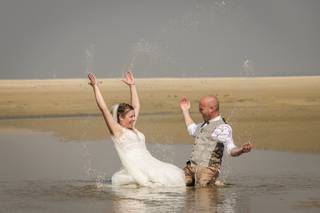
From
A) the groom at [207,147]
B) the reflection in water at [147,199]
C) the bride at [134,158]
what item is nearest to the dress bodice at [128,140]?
the bride at [134,158]

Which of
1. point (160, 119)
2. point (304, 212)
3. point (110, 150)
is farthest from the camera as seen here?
point (160, 119)

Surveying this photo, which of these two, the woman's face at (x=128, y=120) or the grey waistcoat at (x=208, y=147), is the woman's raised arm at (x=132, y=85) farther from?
the grey waistcoat at (x=208, y=147)

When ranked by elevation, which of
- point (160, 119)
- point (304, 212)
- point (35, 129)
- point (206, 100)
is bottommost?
point (304, 212)

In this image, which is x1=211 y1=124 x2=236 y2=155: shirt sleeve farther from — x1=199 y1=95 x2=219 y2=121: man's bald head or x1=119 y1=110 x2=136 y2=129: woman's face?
x1=119 y1=110 x2=136 y2=129: woman's face

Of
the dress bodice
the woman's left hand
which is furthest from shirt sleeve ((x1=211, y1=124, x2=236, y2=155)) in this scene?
the woman's left hand

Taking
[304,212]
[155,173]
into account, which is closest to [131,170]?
[155,173]

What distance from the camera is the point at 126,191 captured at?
13008mm

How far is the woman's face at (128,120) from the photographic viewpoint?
13.5m

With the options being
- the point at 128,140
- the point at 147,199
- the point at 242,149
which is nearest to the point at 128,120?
the point at 128,140

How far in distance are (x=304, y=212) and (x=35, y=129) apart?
1874 cm

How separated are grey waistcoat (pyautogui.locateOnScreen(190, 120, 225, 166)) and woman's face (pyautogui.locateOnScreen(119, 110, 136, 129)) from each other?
0.87 m

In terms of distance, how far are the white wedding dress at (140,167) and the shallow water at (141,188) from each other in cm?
24

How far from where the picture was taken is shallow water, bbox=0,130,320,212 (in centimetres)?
1155

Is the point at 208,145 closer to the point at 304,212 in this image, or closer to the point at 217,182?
the point at 217,182
